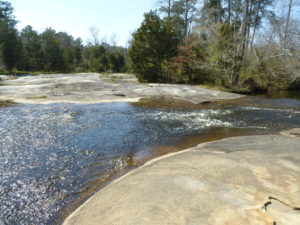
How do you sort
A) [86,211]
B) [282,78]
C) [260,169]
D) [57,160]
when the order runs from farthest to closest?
1. [282,78]
2. [57,160]
3. [260,169]
4. [86,211]

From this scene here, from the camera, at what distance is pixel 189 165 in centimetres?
404

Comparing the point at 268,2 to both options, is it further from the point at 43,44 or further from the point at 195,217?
the point at 43,44

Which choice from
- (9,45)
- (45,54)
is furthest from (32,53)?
(9,45)

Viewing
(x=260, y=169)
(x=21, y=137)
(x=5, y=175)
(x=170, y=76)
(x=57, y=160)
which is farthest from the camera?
(x=170, y=76)

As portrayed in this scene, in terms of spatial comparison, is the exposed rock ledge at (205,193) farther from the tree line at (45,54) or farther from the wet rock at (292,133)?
the tree line at (45,54)

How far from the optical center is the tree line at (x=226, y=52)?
15172mm

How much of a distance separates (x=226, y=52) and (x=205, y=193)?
55.9ft

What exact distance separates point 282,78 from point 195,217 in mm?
20684

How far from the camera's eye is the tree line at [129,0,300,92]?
15.2m

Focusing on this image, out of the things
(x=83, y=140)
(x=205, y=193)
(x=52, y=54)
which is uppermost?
(x=52, y=54)

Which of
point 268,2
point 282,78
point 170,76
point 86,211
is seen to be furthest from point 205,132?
point 268,2

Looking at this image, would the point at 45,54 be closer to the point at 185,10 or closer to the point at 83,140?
the point at 185,10

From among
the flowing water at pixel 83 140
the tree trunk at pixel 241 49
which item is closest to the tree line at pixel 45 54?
the tree trunk at pixel 241 49

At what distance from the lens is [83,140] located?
6.08 metres
